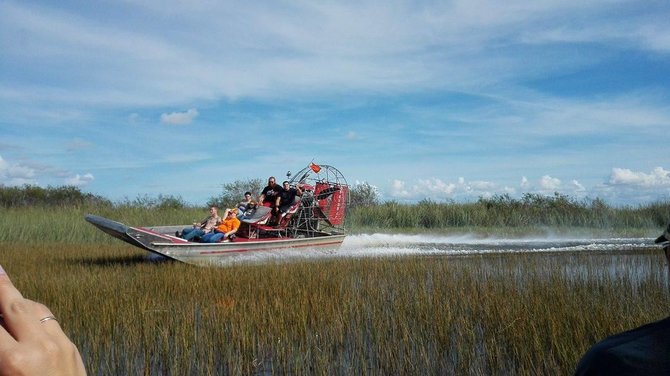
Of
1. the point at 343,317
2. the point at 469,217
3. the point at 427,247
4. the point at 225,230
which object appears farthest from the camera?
the point at 469,217

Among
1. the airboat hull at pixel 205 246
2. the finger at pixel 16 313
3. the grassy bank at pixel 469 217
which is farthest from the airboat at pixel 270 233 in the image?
the finger at pixel 16 313

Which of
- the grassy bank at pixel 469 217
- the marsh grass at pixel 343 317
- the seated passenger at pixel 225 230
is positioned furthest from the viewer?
the grassy bank at pixel 469 217

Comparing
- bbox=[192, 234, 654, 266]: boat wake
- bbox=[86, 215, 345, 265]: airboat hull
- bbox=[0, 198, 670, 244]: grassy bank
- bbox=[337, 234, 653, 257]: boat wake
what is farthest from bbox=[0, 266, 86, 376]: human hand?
bbox=[0, 198, 670, 244]: grassy bank

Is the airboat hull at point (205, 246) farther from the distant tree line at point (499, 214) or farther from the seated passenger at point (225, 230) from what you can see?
the distant tree line at point (499, 214)

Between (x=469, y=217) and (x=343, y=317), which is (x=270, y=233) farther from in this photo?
(x=469, y=217)

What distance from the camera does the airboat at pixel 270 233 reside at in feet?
41.8

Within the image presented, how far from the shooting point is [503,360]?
559 cm

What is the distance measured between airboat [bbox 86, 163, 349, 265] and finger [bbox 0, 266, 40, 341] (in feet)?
39.2

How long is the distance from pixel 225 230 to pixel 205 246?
3.57 ft

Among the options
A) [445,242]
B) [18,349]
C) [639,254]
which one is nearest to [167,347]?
[18,349]

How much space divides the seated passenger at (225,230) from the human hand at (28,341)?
12.9m

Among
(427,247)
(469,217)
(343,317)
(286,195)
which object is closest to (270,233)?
(286,195)

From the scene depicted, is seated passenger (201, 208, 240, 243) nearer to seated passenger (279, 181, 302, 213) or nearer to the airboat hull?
the airboat hull

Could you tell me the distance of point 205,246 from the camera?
13.0 metres
